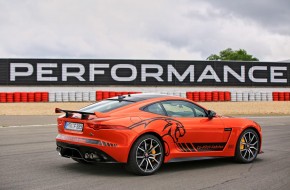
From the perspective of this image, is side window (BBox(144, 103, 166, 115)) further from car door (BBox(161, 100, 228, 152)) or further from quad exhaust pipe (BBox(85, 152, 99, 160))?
quad exhaust pipe (BBox(85, 152, 99, 160))

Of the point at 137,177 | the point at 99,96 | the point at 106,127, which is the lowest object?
the point at 137,177

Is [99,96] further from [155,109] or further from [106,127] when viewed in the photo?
[106,127]

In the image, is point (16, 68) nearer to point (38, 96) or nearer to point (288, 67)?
point (38, 96)

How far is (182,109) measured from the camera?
823cm

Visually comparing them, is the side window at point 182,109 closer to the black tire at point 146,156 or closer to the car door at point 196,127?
the car door at point 196,127

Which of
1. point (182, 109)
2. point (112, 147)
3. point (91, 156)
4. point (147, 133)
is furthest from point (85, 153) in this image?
point (182, 109)

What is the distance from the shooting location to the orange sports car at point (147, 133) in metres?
7.18

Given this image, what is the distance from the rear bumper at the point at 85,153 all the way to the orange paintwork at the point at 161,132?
0.06 meters

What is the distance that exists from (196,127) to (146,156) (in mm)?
1227

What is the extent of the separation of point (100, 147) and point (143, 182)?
33.6 inches

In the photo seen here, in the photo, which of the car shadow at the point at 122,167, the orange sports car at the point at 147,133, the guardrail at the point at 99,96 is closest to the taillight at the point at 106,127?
the orange sports car at the point at 147,133

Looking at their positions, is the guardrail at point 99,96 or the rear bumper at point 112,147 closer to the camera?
the rear bumper at point 112,147

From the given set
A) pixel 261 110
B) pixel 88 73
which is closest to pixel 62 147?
pixel 261 110

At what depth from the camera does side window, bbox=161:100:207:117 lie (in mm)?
8067
